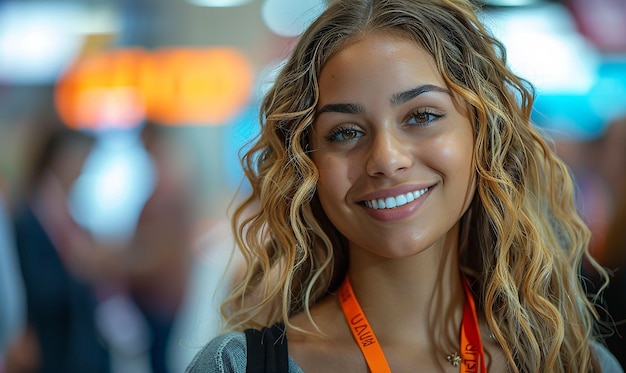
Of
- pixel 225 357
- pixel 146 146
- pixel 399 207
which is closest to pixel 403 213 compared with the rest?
pixel 399 207

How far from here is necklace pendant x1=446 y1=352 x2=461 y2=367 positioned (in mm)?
1763

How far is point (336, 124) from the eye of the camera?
5.60ft

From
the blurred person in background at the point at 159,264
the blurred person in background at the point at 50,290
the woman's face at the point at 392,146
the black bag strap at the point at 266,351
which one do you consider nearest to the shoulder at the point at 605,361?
the woman's face at the point at 392,146

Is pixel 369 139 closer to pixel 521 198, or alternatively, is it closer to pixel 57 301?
pixel 521 198

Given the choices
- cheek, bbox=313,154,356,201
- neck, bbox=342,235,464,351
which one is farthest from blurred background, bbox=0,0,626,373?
cheek, bbox=313,154,356,201

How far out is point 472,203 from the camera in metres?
1.89

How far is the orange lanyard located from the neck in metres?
0.02

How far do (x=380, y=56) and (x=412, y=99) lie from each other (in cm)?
11

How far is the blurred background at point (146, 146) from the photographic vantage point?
400 cm

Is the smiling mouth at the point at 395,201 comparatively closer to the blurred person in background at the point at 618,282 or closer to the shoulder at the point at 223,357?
the shoulder at the point at 223,357

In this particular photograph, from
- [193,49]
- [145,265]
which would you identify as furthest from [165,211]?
[193,49]

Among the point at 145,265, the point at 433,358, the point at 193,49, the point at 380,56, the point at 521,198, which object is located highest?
the point at 380,56

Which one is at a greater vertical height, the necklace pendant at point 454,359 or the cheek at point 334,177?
the cheek at point 334,177

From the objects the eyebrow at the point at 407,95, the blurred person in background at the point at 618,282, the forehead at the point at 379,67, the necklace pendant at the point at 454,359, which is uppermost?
the forehead at the point at 379,67
